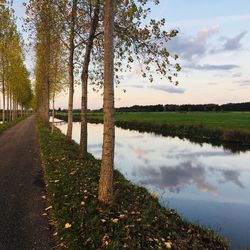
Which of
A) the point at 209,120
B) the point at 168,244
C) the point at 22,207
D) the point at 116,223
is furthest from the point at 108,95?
the point at 209,120

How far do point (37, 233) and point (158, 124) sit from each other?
59530 mm

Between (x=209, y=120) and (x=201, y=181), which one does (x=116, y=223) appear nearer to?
(x=201, y=181)

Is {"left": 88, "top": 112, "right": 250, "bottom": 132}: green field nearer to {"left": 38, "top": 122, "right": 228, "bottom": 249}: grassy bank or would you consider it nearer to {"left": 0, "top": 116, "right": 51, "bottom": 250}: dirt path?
{"left": 0, "top": 116, "right": 51, "bottom": 250}: dirt path

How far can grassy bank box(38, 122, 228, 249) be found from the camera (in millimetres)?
7867

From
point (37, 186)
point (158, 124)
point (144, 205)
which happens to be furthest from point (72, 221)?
point (158, 124)

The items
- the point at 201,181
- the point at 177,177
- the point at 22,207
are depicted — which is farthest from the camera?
the point at 177,177

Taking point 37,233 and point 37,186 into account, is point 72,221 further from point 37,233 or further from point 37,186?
point 37,186

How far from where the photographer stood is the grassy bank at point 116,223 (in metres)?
7.87

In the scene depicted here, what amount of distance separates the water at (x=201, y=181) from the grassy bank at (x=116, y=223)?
2165 mm

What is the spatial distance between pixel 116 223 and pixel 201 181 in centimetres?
1309

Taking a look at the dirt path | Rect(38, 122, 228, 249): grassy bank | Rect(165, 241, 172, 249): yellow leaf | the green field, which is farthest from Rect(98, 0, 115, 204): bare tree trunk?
the green field

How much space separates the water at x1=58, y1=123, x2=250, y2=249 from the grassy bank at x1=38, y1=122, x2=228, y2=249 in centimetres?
216

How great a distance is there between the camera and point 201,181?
20.8m

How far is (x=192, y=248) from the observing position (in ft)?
26.2
